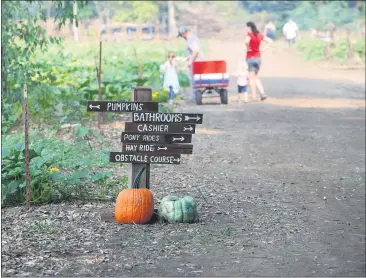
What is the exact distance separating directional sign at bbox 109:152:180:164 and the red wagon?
12.4 meters

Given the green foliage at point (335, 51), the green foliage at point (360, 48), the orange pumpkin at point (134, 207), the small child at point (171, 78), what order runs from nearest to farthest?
the orange pumpkin at point (134, 207) → the small child at point (171, 78) → the green foliage at point (360, 48) → the green foliage at point (335, 51)

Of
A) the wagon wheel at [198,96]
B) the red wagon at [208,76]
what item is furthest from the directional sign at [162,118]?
the wagon wheel at [198,96]

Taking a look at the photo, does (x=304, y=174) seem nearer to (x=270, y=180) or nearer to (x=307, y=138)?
(x=270, y=180)

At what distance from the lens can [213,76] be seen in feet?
74.5

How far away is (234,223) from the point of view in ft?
33.1

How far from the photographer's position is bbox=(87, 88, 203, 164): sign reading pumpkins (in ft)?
33.1

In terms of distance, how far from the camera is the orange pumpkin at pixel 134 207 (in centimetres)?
980

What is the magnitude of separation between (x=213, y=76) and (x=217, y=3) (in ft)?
258

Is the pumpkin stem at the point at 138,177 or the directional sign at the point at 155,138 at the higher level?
the directional sign at the point at 155,138

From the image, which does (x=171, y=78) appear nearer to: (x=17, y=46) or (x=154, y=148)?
(x=17, y=46)

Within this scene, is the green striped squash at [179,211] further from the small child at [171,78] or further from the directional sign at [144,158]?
the small child at [171,78]

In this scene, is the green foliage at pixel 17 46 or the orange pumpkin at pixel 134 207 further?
the green foliage at pixel 17 46

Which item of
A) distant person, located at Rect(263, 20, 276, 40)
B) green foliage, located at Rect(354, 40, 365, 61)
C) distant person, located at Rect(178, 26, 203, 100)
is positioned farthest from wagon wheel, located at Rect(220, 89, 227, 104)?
green foliage, located at Rect(354, 40, 365, 61)

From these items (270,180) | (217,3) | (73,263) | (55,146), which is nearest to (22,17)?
(55,146)
